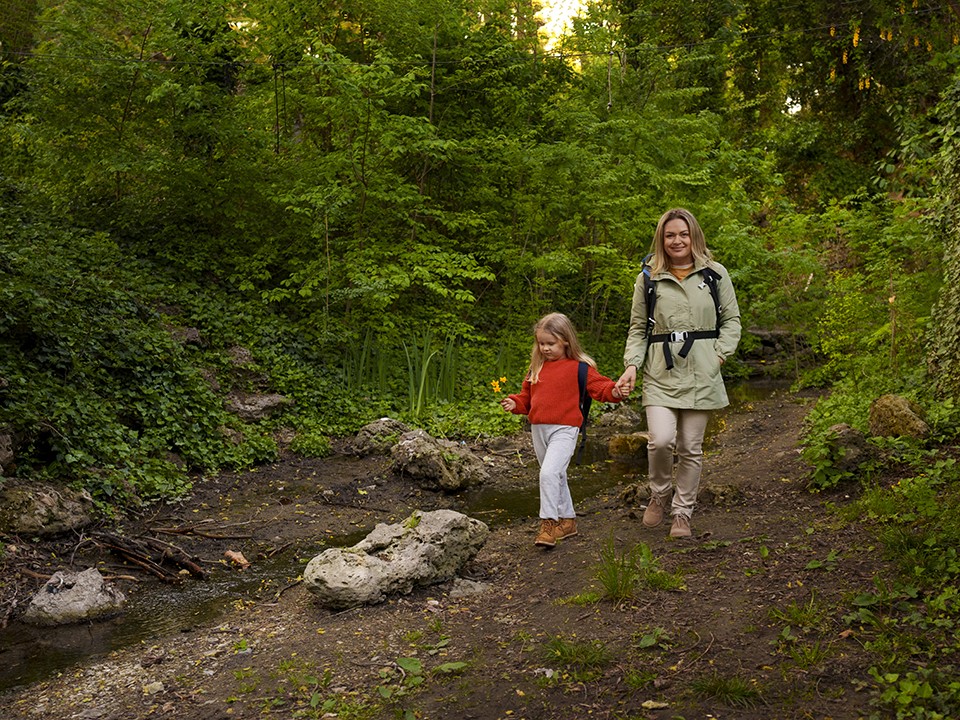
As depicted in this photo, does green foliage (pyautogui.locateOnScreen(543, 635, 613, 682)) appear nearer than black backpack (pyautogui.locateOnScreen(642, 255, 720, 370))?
Yes

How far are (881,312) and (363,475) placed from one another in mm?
6498

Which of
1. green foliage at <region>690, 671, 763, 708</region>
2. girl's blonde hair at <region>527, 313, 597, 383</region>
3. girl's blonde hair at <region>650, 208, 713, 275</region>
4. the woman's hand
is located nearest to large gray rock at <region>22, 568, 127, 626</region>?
girl's blonde hair at <region>527, 313, 597, 383</region>

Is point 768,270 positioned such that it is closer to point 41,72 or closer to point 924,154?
point 924,154

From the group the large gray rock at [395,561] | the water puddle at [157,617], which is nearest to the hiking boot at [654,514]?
A: the large gray rock at [395,561]

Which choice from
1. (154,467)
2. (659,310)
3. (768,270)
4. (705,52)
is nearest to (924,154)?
(768,270)

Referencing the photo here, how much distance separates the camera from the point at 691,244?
463cm

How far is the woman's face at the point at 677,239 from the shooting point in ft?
15.1

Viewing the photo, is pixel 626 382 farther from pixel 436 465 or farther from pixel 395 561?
pixel 436 465

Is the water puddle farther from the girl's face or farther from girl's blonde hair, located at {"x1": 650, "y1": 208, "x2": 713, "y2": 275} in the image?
girl's blonde hair, located at {"x1": 650, "y1": 208, "x2": 713, "y2": 275}

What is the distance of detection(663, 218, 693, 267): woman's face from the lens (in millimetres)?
4613

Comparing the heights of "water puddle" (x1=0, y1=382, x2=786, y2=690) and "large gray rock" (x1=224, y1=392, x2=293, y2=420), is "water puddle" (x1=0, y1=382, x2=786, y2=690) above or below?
below

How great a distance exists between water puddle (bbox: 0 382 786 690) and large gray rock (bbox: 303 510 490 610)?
770 mm

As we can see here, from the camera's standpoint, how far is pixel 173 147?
1087 centimetres

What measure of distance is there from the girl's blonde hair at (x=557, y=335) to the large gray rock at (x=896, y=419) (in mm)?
2428
